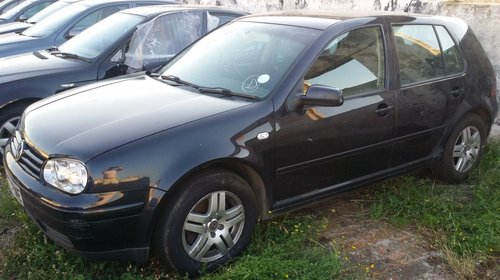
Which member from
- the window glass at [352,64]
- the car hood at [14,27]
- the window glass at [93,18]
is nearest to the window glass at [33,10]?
the car hood at [14,27]

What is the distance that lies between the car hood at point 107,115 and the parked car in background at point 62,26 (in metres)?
3.49

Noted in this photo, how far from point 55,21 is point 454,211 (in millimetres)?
5834

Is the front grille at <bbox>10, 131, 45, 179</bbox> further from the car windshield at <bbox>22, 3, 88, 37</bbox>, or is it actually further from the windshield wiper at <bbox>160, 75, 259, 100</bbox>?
the car windshield at <bbox>22, 3, 88, 37</bbox>

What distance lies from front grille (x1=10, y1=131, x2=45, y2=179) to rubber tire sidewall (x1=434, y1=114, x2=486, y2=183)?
331 centimetres

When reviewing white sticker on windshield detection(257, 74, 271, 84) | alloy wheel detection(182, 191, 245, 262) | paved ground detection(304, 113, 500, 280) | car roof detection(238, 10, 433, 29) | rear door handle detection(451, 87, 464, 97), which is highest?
car roof detection(238, 10, 433, 29)

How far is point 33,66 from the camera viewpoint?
190 inches

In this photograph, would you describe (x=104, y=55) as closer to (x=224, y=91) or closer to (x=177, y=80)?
(x=177, y=80)

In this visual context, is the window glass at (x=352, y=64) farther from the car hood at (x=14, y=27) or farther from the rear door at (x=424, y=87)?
the car hood at (x=14, y=27)

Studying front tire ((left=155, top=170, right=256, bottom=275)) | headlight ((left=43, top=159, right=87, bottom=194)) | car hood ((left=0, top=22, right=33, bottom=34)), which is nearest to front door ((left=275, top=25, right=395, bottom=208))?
front tire ((left=155, top=170, right=256, bottom=275))

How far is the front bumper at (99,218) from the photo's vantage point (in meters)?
2.56

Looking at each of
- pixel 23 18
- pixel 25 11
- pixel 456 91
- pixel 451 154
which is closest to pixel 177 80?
pixel 456 91

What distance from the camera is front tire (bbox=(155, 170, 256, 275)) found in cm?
278

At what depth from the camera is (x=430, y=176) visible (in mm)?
4625

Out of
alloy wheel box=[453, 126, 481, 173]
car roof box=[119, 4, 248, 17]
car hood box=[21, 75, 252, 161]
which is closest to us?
car hood box=[21, 75, 252, 161]
